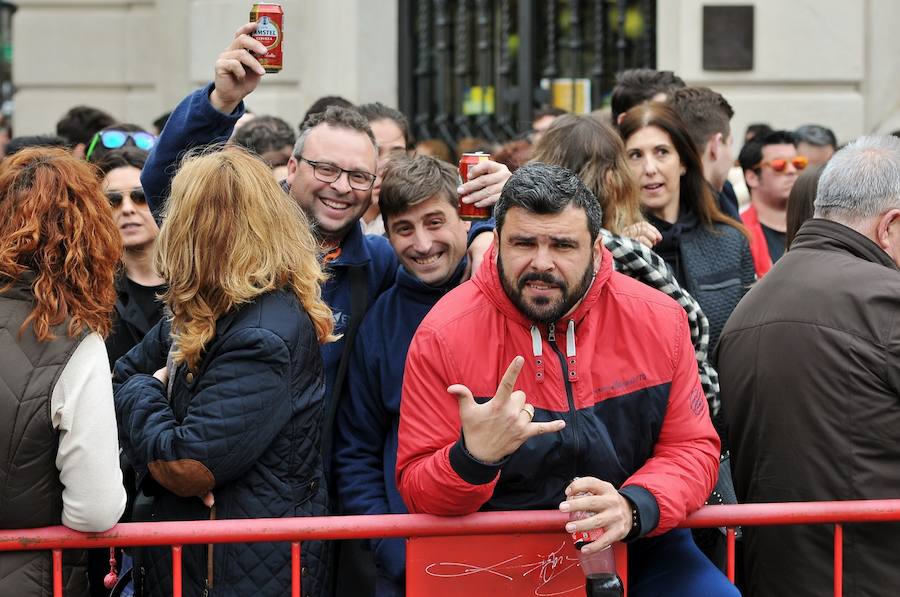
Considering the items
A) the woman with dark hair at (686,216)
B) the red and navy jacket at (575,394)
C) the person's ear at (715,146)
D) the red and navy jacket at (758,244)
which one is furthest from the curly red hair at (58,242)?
the red and navy jacket at (758,244)

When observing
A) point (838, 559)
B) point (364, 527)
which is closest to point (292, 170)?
point (364, 527)

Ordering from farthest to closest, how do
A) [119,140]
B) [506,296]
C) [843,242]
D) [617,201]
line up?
1. [119,140]
2. [617,201]
3. [843,242]
4. [506,296]

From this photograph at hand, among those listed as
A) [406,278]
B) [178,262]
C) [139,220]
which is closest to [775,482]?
[406,278]

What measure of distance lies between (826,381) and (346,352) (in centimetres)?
151

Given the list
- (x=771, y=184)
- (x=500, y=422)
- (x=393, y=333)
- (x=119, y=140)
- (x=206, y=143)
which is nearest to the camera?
(x=500, y=422)

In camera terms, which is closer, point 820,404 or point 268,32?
point 820,404

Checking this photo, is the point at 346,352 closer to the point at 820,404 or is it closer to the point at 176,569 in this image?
the point at 176,569

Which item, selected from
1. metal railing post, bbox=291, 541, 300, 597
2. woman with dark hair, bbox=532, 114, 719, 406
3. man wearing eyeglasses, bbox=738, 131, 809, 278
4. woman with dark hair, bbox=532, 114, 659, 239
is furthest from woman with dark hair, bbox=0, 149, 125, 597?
man wearing eyeglasses, bbox=738, 131, 809, 278

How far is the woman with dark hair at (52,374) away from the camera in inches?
132

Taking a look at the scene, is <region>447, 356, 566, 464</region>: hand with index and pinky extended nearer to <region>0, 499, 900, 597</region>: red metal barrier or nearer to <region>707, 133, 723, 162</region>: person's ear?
<region>0, 499, 900, 597</region>: red metal barrier

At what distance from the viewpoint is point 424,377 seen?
12.1 ft

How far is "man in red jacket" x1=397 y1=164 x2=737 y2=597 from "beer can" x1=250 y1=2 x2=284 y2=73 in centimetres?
103

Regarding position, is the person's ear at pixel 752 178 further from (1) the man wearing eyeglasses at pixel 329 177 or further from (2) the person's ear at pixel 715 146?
(1) the man wearing eyeglasses at pixel 329 177

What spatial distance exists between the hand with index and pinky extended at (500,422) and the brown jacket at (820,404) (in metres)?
0.93
